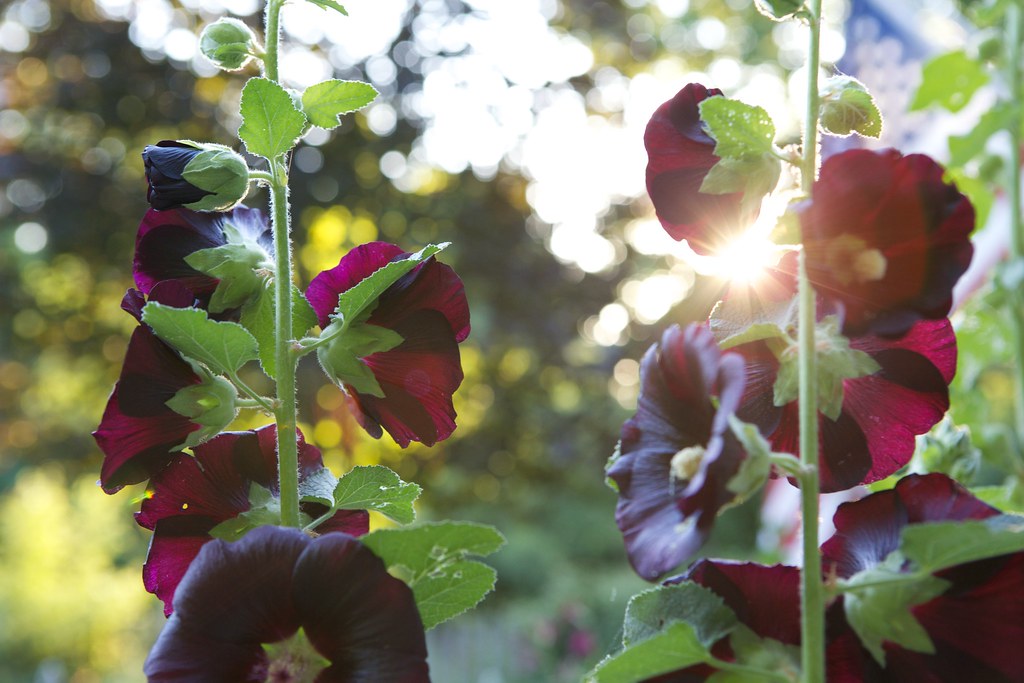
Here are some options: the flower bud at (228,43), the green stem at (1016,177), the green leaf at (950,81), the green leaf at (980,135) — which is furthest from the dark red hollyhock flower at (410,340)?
the green leaf at (950,81)

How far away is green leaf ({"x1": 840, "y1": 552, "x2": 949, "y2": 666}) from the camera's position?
1.16 ft

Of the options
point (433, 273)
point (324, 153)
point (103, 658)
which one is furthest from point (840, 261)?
point (103, 658)

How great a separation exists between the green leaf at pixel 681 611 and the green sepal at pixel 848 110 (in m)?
0.19

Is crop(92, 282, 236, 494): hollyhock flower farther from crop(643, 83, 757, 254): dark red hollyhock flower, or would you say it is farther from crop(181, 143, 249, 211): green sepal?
crop(643, 83, 757, 254): dark red hollyhock flower

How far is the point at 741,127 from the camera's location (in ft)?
1.26

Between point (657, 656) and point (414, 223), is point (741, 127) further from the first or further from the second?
point (414, 223)

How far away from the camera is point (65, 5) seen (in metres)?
3.58

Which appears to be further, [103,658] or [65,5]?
[103,658]

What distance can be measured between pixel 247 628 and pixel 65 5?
3783 mm

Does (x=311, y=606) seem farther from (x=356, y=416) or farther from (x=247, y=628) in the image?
(x=356, y=416)

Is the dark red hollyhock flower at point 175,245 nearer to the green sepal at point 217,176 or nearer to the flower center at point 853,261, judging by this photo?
the green sepal at point 217,176

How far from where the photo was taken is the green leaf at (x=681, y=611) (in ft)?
1.24

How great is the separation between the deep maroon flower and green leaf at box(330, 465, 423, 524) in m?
0.07

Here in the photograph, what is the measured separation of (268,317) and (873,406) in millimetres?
279
